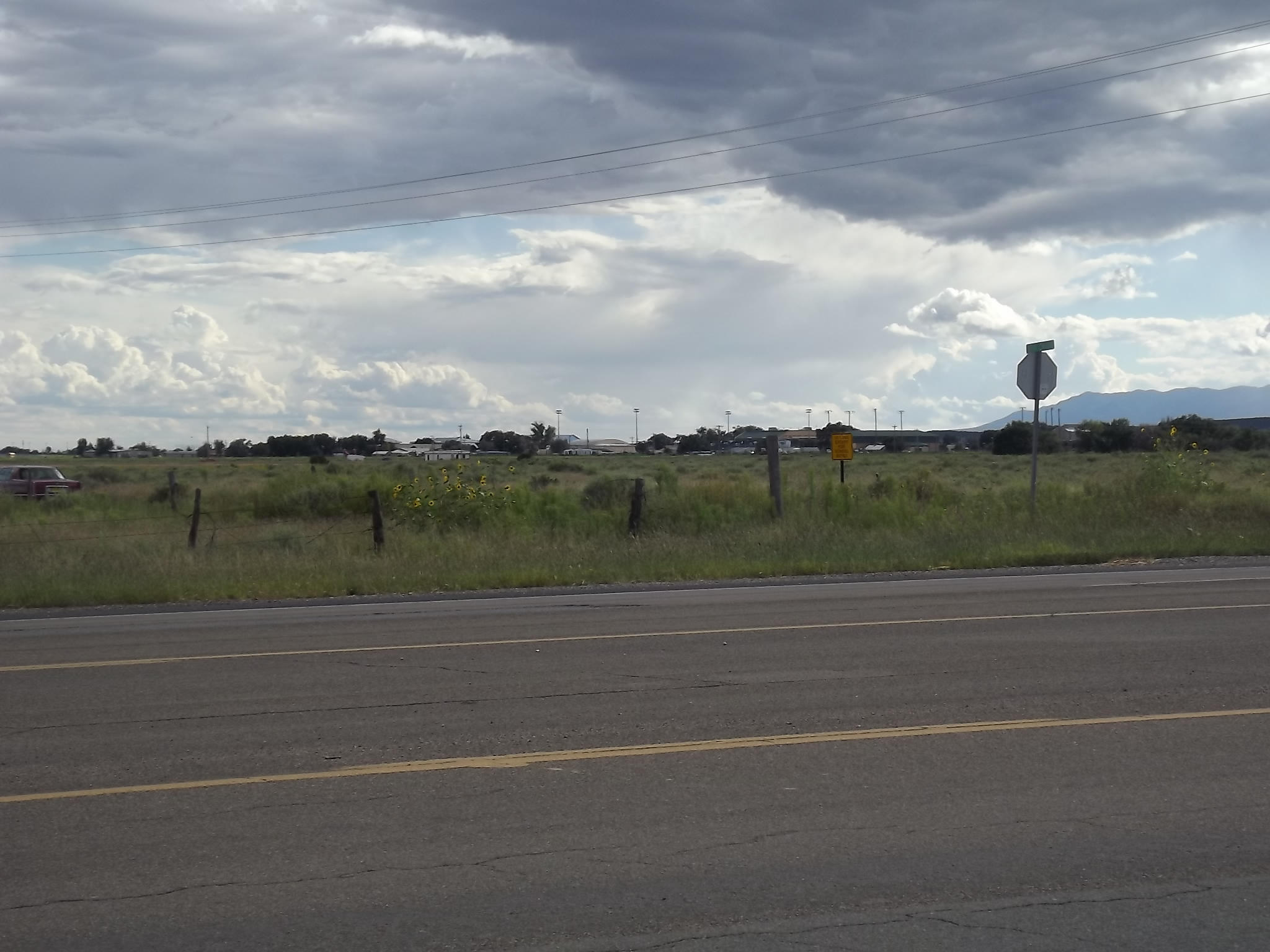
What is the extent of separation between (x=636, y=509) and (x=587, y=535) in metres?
1.09

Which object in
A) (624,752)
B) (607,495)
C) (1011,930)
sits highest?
(607,495)

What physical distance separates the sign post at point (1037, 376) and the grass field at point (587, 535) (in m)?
2.49

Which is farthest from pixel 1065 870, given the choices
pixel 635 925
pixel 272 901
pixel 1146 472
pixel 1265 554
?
pixel 1146 472

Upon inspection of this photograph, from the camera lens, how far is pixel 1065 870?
5496mm

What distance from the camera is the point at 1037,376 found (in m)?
23.0

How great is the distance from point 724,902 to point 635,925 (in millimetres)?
424

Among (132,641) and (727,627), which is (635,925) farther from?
(132,641)

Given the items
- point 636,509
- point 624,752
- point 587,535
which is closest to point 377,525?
point 587,535

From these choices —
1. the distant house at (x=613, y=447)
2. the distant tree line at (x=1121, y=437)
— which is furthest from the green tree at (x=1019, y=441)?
the distant house at (x=613, y=447)

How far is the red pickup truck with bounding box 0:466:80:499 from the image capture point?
44625 mm

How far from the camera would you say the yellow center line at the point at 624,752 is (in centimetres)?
695

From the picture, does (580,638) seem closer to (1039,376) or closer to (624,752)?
(624,752)

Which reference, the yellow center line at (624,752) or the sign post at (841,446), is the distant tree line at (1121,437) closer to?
the sign post at (841,446)

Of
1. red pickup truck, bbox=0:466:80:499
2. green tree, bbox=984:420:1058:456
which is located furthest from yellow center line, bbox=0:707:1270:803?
green tree, bbox=984:420:1058:456
